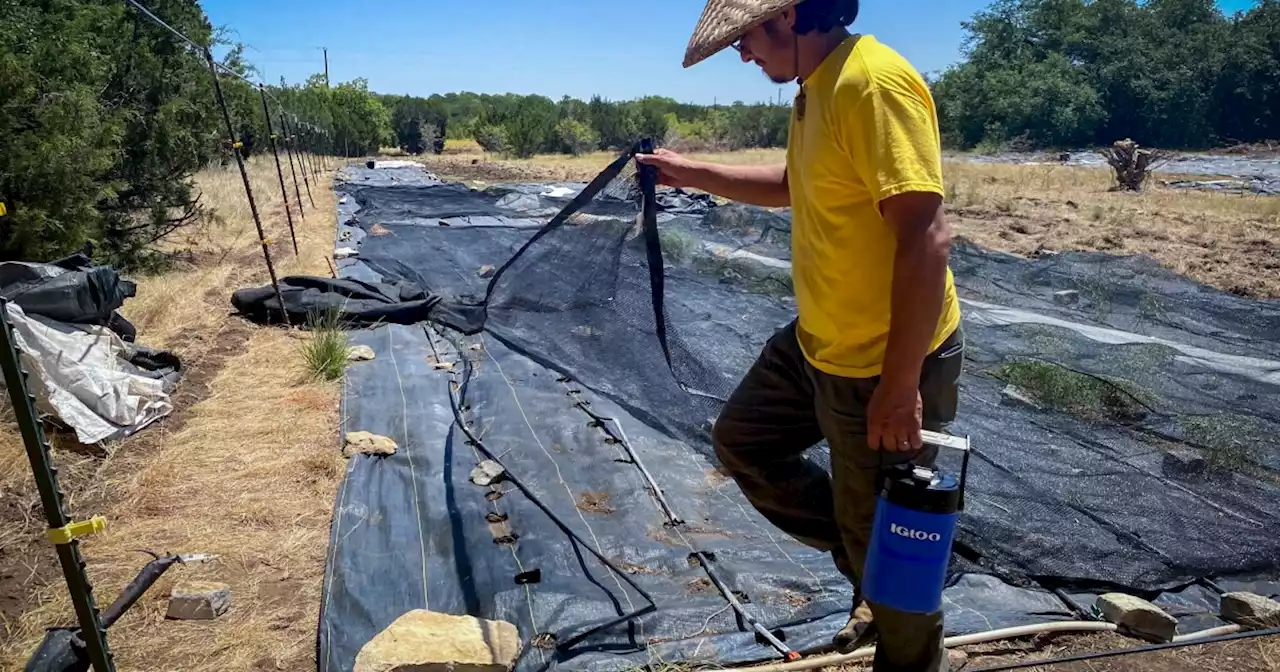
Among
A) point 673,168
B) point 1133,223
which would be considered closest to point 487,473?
point 673,168

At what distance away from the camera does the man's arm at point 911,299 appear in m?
1.39

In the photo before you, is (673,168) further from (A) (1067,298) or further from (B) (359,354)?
(A) (1067,298)

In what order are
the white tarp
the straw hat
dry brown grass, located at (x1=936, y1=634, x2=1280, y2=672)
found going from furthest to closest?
the white tarp → dry brown grass, located at (x1=936, y1=634, x2=1280, y2=672) → the straw hat

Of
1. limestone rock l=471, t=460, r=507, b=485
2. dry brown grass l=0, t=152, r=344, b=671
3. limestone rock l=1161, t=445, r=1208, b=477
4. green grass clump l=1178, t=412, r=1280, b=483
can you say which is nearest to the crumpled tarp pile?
dry brown grass l=0, t=152, r=344, b=671

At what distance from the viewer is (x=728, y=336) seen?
15.4 ft

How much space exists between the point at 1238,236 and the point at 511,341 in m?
9.33

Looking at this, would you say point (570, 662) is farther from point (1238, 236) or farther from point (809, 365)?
point (1238, 236)

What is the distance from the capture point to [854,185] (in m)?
1.49

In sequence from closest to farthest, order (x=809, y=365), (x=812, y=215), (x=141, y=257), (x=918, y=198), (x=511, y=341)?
1. (x=918, y=198)
2. (x=812, y=215)
3. (x=809, y=365)
4. (x=511, y=341)
5. (x=141, y=257)

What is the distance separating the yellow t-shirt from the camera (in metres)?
1.39

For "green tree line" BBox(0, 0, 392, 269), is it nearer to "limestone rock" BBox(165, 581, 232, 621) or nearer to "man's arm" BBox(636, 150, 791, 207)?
"limestone rock" BBox(165, 581, 232, 621)

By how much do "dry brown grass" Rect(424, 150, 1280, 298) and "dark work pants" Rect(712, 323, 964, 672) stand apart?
6595 millimetres

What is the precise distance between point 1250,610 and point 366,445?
3042mm

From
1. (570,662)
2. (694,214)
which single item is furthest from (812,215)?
(694,214)
